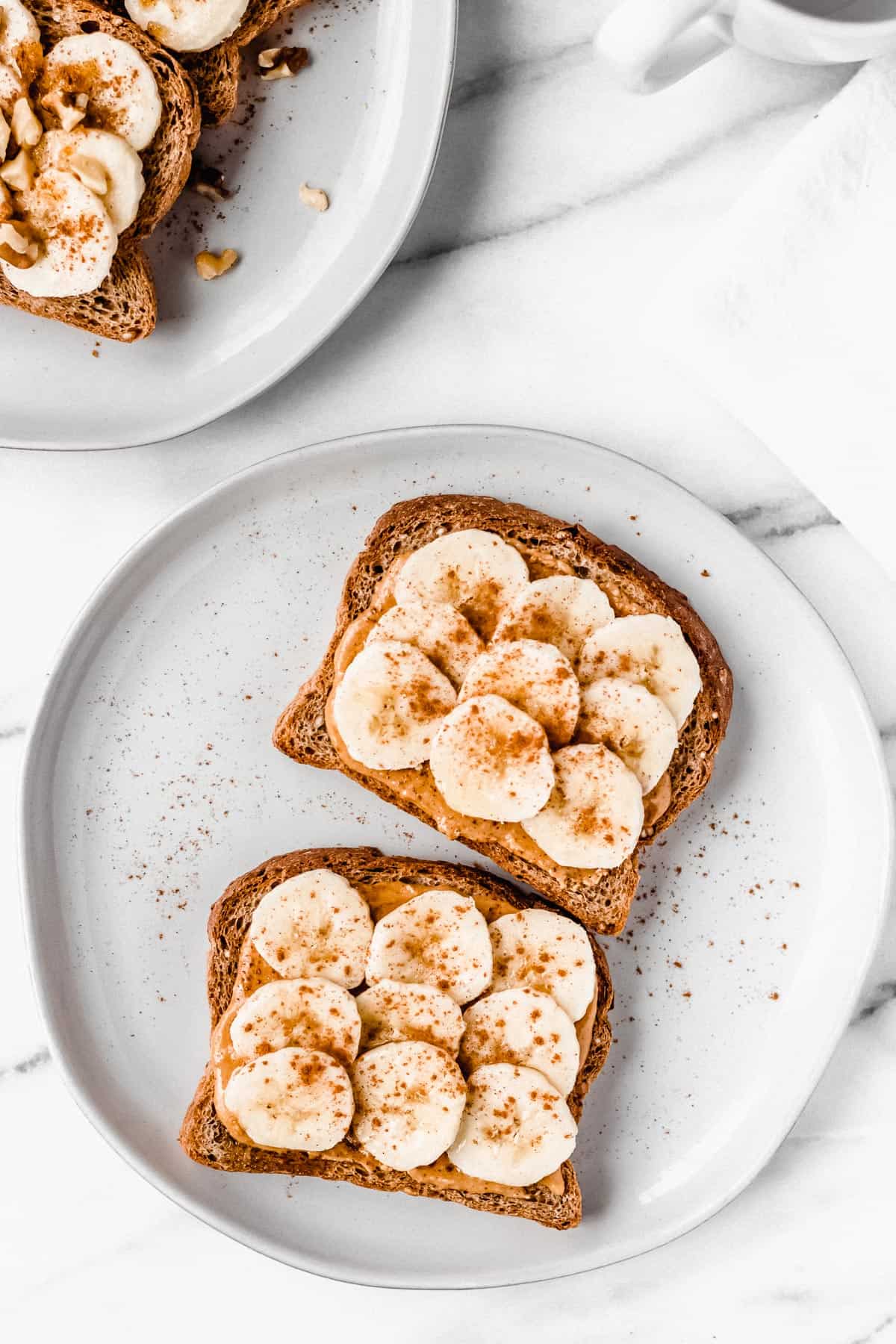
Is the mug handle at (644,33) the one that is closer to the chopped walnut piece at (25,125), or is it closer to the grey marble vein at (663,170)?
the grey marble vein at (663,170)

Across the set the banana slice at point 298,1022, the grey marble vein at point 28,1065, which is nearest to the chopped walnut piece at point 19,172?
the banana slice at point 298,1022

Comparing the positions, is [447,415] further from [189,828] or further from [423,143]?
[189,828]

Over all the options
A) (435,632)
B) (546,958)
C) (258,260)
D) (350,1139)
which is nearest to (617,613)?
(435,632)

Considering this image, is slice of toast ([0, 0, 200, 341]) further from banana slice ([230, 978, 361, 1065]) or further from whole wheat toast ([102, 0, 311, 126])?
banana slice ([230, 978, 361, 1065])

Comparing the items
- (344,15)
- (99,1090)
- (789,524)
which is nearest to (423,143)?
(344,15)

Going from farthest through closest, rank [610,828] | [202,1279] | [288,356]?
1. [202,1279]
2. [288,356]
3. [610,828]

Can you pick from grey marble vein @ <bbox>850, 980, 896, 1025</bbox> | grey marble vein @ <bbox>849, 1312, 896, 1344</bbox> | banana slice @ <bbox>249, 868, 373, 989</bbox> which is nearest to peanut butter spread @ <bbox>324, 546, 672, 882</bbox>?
banana slice @ <bbox>249, 868, 373, 989</bbox>

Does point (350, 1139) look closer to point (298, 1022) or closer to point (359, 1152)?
point (359, 1152)
